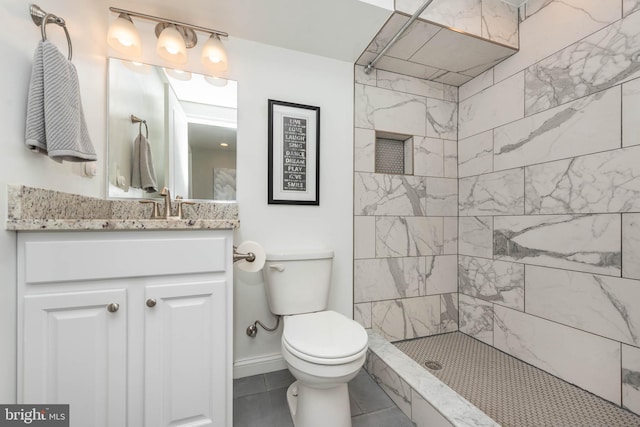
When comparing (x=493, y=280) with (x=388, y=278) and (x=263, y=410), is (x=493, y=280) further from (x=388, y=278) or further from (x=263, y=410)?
(x=263, y=410)

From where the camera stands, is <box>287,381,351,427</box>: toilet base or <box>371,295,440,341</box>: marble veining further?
<box>371,295,440,341</box>: marble veining

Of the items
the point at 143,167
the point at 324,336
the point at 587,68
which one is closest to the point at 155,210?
the point at 143,167

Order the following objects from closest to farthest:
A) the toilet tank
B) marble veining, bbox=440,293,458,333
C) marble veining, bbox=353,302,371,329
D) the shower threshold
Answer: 1. the shower threshold
2. the toilet tank
3. marble veining, bbox=353,302,371,329
4. marble veining, bbox=440,293,458,333

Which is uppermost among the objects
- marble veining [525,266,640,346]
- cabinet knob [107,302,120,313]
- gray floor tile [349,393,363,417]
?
cabinet knob [107,302,120,313]

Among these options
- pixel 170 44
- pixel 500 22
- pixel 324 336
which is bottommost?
pixel 324 336

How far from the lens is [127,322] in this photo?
2.98ft

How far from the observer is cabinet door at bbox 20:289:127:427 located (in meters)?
0.82

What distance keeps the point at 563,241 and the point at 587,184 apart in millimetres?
319

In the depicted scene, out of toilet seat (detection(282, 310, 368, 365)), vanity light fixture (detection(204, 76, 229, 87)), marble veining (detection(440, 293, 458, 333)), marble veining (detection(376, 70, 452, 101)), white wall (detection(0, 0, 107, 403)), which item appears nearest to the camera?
white wall (detection(0, 0, 107, 403))

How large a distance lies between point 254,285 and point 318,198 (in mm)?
677

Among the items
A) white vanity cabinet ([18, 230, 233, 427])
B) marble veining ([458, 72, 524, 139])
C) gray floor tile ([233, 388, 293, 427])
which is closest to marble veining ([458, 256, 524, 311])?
marble veining ([458, 72, 524, 139])

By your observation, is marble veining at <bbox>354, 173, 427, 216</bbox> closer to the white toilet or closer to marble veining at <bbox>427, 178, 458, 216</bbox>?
marble veining at <bbox>427, 178, 458, 216</bbox>

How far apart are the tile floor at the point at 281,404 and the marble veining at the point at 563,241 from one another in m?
1.18

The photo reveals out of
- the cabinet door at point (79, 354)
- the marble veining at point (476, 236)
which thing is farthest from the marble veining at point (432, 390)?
the cabinet door at point (79, 354)
